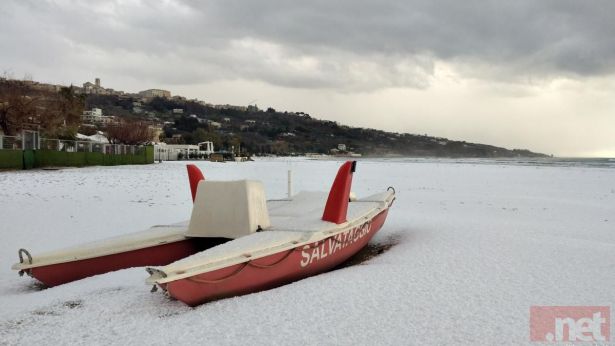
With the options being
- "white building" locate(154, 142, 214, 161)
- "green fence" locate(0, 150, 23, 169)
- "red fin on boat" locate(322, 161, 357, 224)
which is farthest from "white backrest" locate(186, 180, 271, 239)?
"white building" locate(154, 142, 214, 161)

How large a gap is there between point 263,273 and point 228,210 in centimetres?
139

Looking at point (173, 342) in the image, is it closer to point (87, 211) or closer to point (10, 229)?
point (10, 229)

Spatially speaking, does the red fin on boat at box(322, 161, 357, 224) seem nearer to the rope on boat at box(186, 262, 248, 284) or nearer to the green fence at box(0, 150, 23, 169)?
the rope on boat at box(186, 262, 248, 284)

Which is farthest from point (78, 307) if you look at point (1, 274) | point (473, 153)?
point (473, 153)

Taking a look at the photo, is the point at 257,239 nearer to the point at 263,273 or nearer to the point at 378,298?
the point at 263,273

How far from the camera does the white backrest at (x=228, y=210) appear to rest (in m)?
5.82

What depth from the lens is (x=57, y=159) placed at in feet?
89.1

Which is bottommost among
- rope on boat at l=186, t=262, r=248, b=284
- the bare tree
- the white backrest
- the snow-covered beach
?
the snow-covered beach

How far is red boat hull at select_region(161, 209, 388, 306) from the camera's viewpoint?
4.21 meters

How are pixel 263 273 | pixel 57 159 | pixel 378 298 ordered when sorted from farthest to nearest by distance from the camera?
1. pixel 57 159
2. pixel 263 273
3. pixel 378 298

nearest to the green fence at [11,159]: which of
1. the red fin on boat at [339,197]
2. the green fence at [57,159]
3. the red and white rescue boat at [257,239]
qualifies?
the green fence at [57,159]

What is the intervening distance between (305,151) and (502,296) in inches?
5347

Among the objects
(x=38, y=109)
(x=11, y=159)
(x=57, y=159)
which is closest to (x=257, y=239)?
(x=11, y=159)

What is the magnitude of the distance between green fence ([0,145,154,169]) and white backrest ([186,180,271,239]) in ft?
73.1
